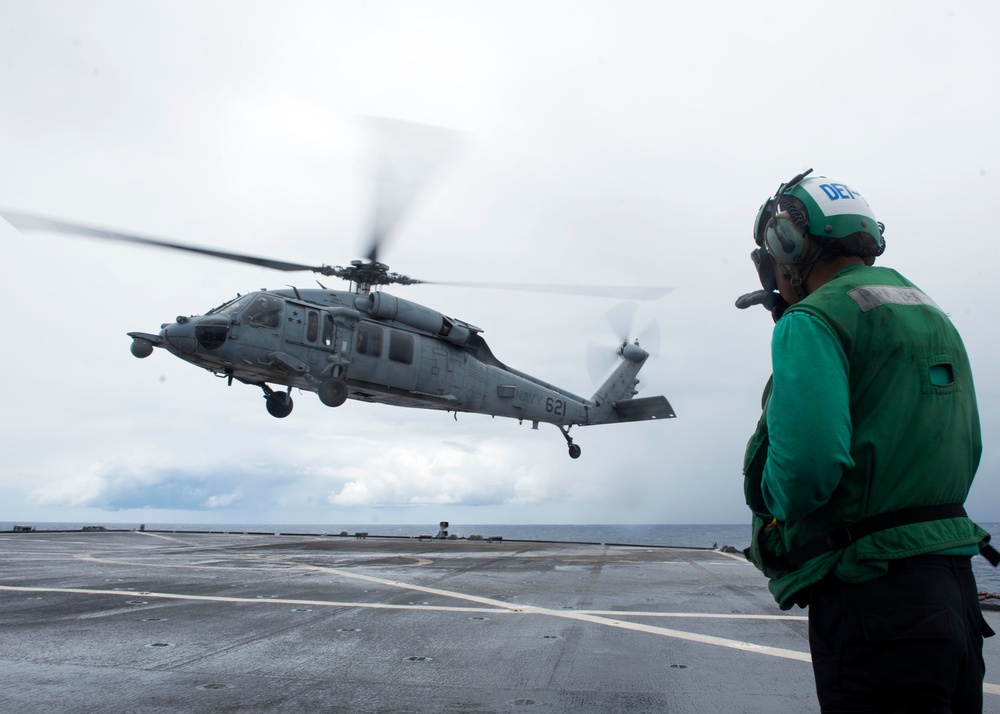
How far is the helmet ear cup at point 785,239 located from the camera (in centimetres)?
263

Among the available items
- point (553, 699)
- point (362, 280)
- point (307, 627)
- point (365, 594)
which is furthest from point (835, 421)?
point (362, 280)

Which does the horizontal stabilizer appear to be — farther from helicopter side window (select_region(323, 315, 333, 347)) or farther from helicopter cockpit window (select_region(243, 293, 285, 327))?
helicopter cockpit window (select_region(243, 293, 285, 327))

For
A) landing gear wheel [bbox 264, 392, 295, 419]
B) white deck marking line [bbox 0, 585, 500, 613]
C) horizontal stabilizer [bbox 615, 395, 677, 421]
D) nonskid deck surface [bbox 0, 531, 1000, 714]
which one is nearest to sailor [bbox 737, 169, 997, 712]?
nonskid deck surface [bbox 0, 531, 1000, 714]

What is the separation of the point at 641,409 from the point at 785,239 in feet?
80.0

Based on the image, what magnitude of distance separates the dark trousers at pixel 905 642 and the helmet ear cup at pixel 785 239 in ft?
3.75

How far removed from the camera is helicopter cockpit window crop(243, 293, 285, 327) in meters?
17.0

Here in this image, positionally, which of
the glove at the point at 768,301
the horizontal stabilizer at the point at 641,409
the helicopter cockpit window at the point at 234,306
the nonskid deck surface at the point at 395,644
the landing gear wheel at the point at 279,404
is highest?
the helicopter cockpit window at the point at 234,306

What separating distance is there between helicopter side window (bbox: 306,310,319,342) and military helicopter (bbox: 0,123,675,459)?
3 centimetres

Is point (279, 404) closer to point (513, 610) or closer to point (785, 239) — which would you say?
point (513, 610)

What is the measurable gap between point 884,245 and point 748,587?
799 cm

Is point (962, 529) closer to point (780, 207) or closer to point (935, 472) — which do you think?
point (935, 472)

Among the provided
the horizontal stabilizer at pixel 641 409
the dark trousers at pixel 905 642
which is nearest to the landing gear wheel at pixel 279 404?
the horizontal stabilizer at pixel 641 409

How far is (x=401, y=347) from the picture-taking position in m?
19.0

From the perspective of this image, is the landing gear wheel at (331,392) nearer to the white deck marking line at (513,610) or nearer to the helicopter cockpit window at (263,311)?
the helicopter cockpit window at (263,311)
